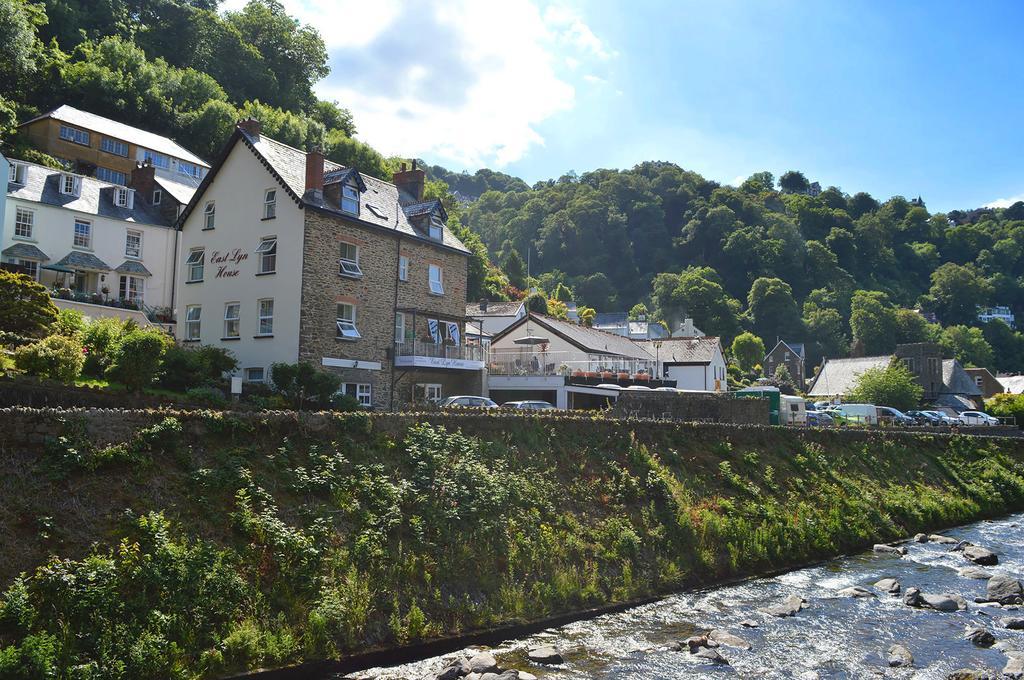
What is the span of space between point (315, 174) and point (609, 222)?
4803 inches

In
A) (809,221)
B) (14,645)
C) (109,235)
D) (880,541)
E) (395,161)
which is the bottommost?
(880,541)

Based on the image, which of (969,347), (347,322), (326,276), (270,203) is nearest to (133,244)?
(270,203)

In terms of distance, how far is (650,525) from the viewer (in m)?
21.7

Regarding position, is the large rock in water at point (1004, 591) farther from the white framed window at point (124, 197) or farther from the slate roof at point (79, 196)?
the white framed window at point (124, 197)

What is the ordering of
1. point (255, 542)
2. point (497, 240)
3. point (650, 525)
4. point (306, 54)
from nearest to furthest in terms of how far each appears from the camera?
point (255, 542)
point (650, 525)
point (306, 54)
point (497, 240)

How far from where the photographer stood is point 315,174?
35.6m

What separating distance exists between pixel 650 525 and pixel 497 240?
14675cm

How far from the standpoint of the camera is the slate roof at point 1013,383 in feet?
290

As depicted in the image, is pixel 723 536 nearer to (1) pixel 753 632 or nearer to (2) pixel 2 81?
(1) pixel 753 632

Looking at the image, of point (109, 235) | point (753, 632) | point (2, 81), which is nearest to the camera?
point (753, 632)

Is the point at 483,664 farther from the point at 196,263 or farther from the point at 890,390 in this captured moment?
the point at 890,390

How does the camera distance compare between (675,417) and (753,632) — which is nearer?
(753,632)

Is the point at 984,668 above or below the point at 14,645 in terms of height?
below

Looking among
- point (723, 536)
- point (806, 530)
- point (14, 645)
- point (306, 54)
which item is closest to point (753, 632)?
point (723, 536)
